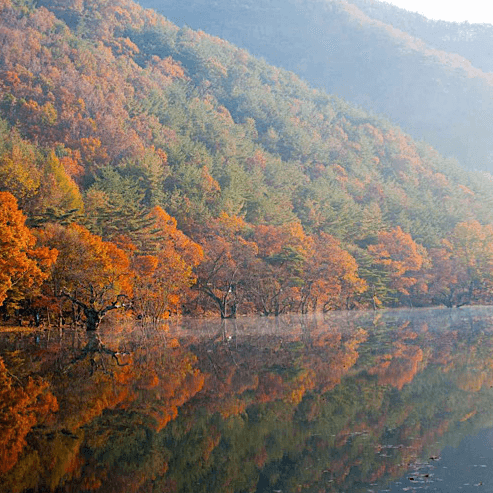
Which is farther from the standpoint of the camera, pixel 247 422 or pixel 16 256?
pixel 16 256

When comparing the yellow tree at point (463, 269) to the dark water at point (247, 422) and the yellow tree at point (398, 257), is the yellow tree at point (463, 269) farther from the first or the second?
the dark water at point (247, 422)

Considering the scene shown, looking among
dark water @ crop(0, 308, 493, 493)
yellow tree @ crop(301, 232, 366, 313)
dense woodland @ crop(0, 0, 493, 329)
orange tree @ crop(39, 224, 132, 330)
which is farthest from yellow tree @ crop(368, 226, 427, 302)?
dark water @ crop(0, 308, 493, 493)

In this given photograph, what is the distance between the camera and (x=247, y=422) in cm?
1833

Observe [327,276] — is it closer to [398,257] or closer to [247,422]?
[398,257]

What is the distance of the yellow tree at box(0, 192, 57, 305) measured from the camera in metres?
45.1

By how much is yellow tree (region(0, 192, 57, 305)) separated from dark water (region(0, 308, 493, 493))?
12213 millimetres

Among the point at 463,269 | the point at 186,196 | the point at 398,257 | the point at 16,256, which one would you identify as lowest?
the point at 463,269

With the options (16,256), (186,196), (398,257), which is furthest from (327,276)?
(16,256)

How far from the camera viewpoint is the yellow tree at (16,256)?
45.1 meters

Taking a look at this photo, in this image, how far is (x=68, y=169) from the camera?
93.9 meters

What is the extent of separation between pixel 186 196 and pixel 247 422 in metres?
81.5

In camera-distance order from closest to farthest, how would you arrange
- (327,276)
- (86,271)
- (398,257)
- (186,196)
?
(86,271) → (327,276) → (186,196) → (398,257)

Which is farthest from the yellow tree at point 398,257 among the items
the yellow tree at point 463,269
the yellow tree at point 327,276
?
the yellow tree at point 327,276

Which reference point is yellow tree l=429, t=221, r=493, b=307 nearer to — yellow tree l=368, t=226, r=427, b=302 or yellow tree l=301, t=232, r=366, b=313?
yellow tree l=368, t=226, r=427, b=302
